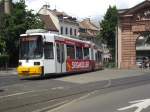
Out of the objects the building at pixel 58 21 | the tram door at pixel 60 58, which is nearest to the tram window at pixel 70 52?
the tram door at pixel 60 58

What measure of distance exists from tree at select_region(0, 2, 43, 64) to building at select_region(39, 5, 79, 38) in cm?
3148

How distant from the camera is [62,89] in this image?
25.4 meters

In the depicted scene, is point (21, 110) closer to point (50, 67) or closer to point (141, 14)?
→ point (50, 67)

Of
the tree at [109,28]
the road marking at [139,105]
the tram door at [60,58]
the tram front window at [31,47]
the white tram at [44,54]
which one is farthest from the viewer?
the tree at [109,28]

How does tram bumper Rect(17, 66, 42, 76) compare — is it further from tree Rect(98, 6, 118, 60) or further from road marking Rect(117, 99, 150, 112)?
tree Rect(98, 6, 118, 60)

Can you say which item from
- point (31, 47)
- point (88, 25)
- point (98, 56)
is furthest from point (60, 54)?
point (88, 25)

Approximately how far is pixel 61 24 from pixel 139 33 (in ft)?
132

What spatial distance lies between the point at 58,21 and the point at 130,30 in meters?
38.2

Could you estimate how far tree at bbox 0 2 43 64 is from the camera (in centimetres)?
6391

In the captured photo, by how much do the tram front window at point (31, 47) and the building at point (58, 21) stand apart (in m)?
65.9

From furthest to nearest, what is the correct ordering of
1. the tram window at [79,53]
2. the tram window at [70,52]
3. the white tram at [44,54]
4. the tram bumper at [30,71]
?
the tram window at [79,53], the tram window at [70,52], the white tram at [44,54], the tram bumper at [30,71]

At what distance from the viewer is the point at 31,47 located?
33719 mm

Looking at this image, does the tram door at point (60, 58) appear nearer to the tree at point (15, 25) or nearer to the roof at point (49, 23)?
the tree at point (15, 25)

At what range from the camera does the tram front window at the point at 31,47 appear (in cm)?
3350
